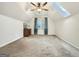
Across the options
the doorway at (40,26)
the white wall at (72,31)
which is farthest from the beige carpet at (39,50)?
the doorway at (40,26)

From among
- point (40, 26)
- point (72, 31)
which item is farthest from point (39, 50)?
point (40, 26)

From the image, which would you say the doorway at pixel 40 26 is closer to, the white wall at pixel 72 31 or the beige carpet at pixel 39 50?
the white wall at pixel 72 31

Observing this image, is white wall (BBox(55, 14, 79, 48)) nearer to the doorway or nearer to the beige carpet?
the beige carpet

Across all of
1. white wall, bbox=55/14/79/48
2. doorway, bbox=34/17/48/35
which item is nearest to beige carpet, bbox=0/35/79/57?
white wall, bbox=55/14/79/48

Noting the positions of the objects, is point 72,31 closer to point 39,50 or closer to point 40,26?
point 39,50

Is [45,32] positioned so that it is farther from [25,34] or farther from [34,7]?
[34,7]

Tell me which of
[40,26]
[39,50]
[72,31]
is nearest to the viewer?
[39,50]

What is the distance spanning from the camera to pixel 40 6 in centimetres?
→ 589

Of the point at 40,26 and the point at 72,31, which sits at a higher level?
the point at 40,26

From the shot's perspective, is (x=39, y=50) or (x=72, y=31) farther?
(x=72, y=31)

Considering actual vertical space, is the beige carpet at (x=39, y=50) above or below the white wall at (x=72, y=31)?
below

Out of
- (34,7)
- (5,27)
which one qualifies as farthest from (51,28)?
(5,27)

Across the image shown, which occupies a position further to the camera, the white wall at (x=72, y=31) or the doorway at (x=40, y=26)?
the doorway at (x=40, y=26)

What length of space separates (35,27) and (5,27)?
18.8 feet
